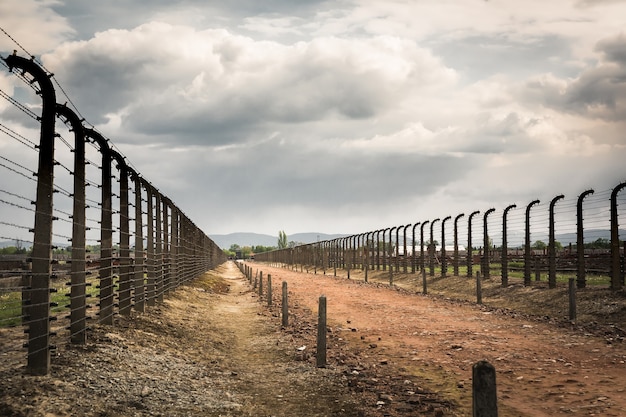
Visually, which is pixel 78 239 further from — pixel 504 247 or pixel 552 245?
pixel 504 247

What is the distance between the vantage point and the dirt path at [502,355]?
749 centimetres

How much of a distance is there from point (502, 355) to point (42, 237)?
8540 mm

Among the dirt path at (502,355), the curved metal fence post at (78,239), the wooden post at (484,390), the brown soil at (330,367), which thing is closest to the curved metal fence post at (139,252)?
the brown soil at (330,367)

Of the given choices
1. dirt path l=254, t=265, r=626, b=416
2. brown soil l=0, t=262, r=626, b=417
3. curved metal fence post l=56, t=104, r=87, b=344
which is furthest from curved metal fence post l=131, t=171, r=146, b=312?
dirt path l=254, t=265, r=626, b=416

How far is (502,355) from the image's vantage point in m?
10.4

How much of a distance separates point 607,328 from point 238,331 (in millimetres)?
9710

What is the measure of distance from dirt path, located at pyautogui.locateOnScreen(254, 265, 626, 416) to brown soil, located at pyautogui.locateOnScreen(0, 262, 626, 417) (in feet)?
0.09

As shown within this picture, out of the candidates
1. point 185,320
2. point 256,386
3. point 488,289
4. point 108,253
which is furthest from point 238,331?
point 488,289

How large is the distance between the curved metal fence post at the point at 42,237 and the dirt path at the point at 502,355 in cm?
484

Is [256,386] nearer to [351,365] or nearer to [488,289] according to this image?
[351,365]

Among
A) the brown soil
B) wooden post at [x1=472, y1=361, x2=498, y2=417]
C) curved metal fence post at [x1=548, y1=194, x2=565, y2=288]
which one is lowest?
the brown soil

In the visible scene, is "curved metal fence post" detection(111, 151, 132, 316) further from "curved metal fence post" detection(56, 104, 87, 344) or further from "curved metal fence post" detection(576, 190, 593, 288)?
"curved metal fence post" detection(576, 190, 593, 288)

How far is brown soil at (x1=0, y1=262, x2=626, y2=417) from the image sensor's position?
7.06 m

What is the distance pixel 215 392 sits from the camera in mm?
8195
